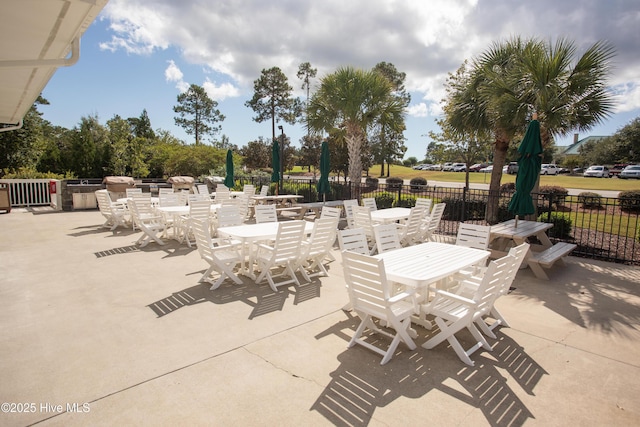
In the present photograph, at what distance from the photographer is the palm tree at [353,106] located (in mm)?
12141

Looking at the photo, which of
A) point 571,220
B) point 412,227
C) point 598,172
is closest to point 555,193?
point 571,220

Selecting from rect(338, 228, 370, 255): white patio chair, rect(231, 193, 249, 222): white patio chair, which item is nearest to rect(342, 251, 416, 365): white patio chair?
rect(338, 228, 370, 255): white patio chair

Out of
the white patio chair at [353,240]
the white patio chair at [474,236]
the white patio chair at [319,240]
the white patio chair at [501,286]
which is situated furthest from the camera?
the white patio chair at [319,240]

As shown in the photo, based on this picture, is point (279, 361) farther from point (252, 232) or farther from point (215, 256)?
point (252, 232)

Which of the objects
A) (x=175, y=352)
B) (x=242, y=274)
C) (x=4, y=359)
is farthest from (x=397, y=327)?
(x=4, y=359)

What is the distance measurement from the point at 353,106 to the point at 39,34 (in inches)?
370

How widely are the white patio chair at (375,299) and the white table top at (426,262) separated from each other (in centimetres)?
19

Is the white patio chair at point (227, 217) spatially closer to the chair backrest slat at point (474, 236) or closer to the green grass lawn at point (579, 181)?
the chair backrest slat at point (474, 236)

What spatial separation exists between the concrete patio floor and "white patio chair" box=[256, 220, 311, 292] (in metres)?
0.18

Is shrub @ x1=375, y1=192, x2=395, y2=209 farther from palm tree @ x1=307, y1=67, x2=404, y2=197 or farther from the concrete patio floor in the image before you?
the concrete patio floor

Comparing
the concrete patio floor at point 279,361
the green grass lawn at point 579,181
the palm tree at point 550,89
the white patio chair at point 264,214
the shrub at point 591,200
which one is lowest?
the concrete patio floor at point 279,361

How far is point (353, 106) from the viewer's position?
12.1m

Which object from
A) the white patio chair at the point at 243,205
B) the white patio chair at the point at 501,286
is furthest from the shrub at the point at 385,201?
the white patio chair at the point at 501,286

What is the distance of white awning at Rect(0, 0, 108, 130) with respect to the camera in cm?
319
